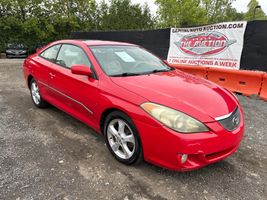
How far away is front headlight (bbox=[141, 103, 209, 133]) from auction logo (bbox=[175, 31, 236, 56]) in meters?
5.21

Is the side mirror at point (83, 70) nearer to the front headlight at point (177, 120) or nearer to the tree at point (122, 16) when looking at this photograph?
the front headlight at point (177, 120)

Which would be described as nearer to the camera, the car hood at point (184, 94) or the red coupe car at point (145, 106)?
the red coupe car at point (145, 106)

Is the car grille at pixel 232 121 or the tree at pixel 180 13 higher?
the tree at pixel 180 13

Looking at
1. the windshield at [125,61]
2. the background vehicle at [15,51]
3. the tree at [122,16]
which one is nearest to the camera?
the windshield at [125,61]

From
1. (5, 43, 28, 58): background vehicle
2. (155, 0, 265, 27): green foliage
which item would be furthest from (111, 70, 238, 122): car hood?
(155, 0, 265, 27): green foliage

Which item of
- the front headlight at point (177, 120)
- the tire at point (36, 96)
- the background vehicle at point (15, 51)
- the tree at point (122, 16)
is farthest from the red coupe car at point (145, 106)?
the tree at point (122, 16)

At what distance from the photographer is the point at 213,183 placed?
9.20 ft

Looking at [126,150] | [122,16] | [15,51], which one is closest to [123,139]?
[126,150]

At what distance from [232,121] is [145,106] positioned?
3.31ft

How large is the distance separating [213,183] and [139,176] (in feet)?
2.73

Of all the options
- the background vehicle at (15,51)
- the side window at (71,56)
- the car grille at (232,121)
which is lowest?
the background vehicle at (15,51)

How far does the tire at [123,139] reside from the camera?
2852mm

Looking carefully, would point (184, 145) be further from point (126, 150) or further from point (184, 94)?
point (126, 150)

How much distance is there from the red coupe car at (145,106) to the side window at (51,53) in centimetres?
22
